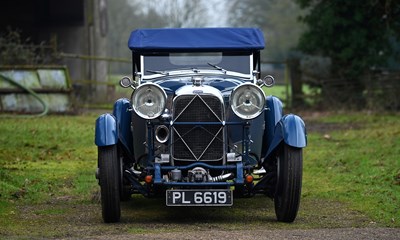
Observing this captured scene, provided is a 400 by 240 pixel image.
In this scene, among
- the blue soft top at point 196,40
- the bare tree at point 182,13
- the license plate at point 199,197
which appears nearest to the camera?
the license plate at point 199,197

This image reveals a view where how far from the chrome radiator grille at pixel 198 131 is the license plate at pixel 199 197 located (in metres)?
0.49

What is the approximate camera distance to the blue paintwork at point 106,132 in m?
9.78

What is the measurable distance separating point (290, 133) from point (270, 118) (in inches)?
44.1

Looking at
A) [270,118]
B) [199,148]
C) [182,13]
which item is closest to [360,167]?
[270,118]

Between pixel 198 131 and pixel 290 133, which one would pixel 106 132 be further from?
pixel 290 133

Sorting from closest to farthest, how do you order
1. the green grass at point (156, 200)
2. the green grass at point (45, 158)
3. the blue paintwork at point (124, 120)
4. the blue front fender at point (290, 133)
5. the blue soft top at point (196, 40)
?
1. the blue front fender at point (290, 133)
2. the green grass at point (156, 200)
3. the blue paintwork at point (124, 120)
4. the blue soft top at point (196, 40)
5. the green grass at point (45, 158)

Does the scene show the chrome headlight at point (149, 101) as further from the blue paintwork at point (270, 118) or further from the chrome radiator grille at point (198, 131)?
the blue paintwork at point (270, 118)

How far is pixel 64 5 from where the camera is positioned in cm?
3425

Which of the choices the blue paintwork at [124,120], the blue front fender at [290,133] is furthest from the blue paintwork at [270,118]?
the blue paintwork at [124,120]

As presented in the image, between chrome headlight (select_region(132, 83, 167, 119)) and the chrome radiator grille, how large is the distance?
0.21 metres

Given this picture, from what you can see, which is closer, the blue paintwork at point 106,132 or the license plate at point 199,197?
the license plate at point 199,197

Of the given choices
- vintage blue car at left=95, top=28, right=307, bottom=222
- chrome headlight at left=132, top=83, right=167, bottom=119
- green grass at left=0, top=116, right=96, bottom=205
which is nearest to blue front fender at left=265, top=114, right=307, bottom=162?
vintage blue car at left=95, top=28, right=307, bottom=222

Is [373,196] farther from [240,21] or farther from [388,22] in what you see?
[240,21]

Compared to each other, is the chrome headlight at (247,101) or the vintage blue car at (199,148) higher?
the chrome headlight at (247,101)
